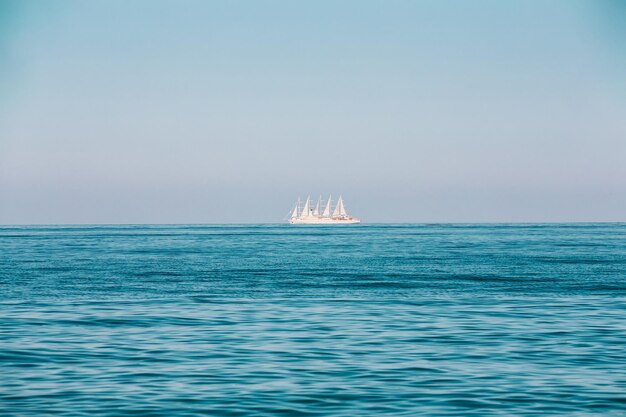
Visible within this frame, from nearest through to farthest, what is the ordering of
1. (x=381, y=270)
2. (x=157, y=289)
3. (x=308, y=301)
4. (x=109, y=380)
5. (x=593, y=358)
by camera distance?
(x=109, y=380) < (x=593, y=358) < (x=308, y=301) < (x=157, y=289) < (x=381, y=270)

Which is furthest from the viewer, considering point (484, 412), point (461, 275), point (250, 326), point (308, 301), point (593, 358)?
point (461, 275)

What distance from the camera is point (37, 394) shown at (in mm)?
16250

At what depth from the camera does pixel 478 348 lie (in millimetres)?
21125

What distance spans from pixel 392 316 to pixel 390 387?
10792mm

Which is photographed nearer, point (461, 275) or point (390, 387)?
point (390, 387)

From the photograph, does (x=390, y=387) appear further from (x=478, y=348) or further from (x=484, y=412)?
(x=478, y=348)

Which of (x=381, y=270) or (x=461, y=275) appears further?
(x=381, y=270)

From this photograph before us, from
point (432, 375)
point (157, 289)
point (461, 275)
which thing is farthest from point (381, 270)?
point (432, 375)

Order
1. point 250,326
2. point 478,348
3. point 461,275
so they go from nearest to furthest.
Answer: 1. point 478,348
2. point 250,326
3. point 461,275

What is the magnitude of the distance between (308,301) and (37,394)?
16741 mm

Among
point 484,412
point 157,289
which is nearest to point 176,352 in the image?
point 484,412

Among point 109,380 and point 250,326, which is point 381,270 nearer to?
point 250,326

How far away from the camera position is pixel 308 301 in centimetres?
3234

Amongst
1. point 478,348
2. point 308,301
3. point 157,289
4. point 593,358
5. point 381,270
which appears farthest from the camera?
point 381,270
